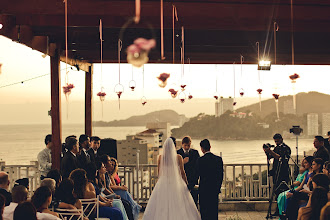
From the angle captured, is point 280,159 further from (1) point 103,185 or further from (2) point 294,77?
(1) point 103,185

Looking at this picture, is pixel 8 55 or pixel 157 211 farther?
pixel 8 55

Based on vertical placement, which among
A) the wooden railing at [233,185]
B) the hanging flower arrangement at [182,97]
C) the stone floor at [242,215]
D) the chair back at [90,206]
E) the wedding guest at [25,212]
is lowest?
the stone floor at [242,215]

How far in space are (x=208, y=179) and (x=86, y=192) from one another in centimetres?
183

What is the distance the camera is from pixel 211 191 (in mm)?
6566

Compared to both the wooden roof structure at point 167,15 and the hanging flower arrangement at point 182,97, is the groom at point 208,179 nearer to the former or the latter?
the wooden roof structure at point 167,15

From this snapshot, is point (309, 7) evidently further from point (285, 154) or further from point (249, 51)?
point (249, 51)

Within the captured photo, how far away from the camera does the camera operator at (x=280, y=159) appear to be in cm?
762

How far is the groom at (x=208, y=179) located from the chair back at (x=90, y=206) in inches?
64.5

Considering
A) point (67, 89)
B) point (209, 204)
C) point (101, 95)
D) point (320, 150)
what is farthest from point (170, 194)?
point (101, 95)

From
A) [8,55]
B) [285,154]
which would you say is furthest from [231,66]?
[8,55]

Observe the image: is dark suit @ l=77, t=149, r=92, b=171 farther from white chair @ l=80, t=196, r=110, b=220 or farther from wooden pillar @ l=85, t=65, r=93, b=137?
wooden pillar @ l=85, t=65, r=93, b=137

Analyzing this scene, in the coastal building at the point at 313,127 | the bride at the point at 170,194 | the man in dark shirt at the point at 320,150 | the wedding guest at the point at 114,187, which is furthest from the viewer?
the coastal building at the point at 313,127

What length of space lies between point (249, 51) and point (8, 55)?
4845 millimetres

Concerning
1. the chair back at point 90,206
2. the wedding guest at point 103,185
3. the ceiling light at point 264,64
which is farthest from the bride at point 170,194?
the ceiling light at point 264,64
